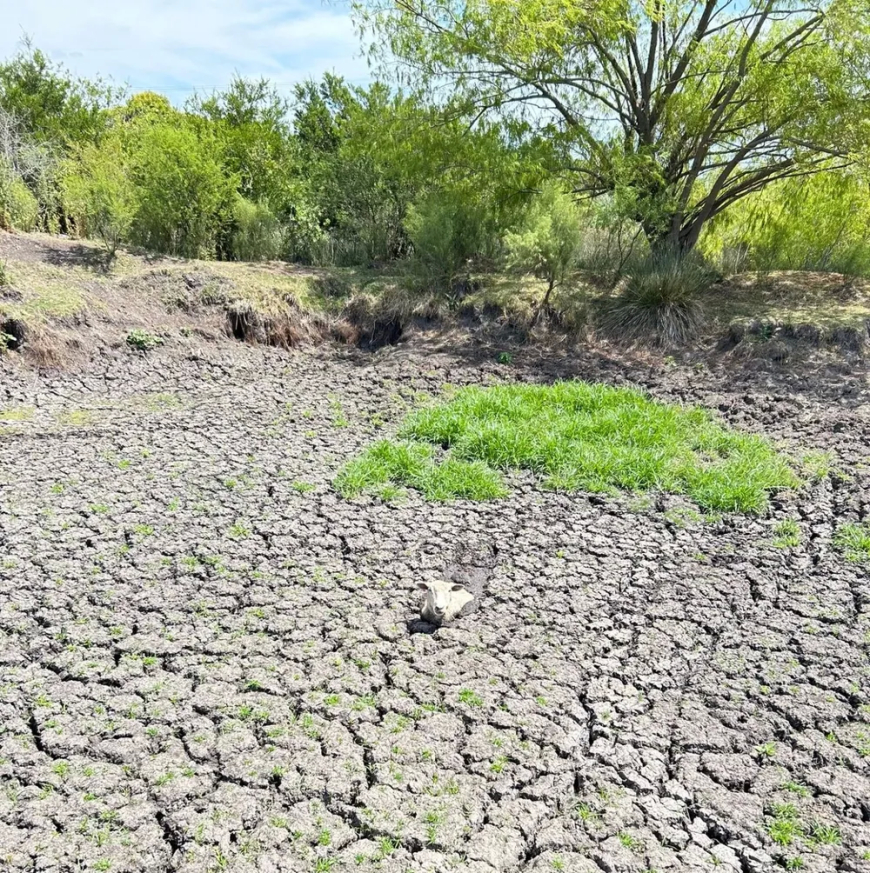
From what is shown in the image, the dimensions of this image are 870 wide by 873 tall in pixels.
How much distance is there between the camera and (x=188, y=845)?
8.63 feet

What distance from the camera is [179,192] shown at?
392 inches

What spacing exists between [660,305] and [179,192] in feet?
21.7

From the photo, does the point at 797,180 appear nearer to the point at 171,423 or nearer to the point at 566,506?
the point at 566,506

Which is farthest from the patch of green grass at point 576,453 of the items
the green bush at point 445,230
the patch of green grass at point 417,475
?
the green bush at point 445,230

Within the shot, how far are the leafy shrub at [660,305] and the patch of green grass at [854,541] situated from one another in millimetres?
4353

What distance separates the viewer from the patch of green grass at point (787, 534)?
4711mm

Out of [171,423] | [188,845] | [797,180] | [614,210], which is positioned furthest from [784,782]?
[797,180]

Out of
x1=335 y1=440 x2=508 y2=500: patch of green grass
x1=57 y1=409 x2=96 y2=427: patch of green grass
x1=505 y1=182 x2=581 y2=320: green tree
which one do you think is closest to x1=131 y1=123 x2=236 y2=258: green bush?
x1=57 y1=409 x2=96 y2=427: patch of green grass

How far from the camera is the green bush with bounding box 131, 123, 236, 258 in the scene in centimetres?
965

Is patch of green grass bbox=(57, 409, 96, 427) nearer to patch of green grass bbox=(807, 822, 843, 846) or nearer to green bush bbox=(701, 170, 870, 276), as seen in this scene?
patch of green grass bbox=(807, 822, 843, 846)

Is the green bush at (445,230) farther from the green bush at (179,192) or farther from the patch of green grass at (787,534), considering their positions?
the patch of green grass at (787,534)

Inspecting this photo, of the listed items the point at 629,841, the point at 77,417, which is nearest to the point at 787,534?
the point at 629,841

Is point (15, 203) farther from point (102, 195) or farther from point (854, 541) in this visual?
point (854, 541)

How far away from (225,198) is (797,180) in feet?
26.4
